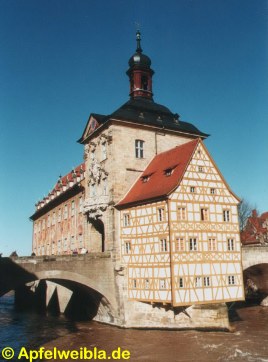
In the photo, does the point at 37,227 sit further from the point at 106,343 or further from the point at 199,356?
the point at 199,356

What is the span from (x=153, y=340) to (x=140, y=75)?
79.1ft

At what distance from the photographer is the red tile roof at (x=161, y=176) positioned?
26.4m

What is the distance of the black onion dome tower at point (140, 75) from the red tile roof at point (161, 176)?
8.41m

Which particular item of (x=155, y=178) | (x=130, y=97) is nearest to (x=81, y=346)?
(x=155, y=178)

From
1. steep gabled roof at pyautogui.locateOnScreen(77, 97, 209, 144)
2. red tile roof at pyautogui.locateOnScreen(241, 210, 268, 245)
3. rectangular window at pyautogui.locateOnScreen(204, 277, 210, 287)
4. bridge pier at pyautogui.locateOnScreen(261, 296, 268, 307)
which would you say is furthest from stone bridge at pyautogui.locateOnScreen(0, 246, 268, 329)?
red tile roof at pyautogui.locateOnScreen(241, 210, 268, 245)

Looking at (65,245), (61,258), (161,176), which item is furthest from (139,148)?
(65,245)

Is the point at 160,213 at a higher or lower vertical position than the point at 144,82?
lower

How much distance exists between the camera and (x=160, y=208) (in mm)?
25953

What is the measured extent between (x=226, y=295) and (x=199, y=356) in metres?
6.73

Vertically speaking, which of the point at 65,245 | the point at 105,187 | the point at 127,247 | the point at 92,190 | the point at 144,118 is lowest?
the point at 127,247

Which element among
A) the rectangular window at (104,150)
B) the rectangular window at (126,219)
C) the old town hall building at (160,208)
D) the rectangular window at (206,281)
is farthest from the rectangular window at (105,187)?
the rectangular window at (206,281)

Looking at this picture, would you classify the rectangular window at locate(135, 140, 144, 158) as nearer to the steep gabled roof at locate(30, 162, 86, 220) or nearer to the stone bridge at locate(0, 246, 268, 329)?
the stone bridge at locate(0, 246, 268, 329)

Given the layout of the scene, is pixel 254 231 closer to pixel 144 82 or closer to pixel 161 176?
pixel 144 82

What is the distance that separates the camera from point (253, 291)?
4116cm
